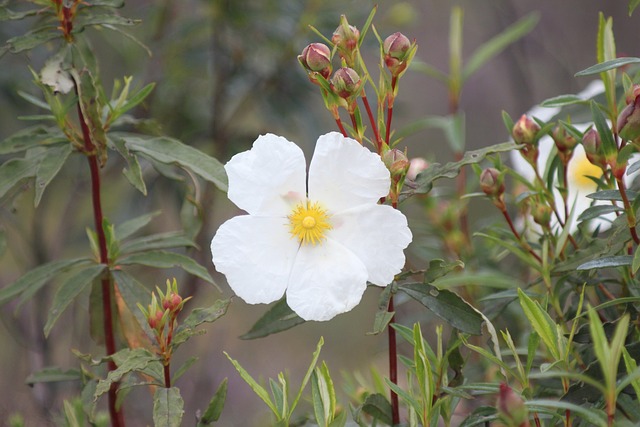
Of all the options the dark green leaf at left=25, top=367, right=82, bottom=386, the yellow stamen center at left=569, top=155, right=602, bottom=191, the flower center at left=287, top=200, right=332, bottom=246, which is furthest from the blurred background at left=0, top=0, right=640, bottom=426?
the flower center at left=287, top=200, right=332, bottom=246

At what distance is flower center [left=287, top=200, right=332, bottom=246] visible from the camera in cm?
82

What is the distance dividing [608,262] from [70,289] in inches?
23.2

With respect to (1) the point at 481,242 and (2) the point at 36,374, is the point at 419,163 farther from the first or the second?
(2) the point at 36,374

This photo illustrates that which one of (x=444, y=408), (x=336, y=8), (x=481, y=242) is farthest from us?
(x=336, y=8)

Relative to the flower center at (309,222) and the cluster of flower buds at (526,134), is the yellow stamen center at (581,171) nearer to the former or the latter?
the cluster of flower buds at (526,134)

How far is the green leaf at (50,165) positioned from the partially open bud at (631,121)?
1.95ft

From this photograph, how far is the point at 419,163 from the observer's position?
1.22 m

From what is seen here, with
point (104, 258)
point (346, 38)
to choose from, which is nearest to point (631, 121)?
point (346, 38)

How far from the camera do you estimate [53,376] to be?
100 centimetres

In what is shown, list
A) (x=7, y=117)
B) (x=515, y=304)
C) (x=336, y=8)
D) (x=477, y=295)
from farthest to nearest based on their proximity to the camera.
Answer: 1. (x=7, y=117)
2. (x=336, y=8)
3. (x=477, y=295)
4. (x=515, y=304)

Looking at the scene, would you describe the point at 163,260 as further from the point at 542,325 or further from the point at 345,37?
the point at 542,325

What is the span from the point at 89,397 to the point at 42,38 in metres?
0.42

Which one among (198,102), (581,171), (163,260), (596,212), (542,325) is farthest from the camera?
(198,102)

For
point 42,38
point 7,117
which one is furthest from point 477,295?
point 7,117
